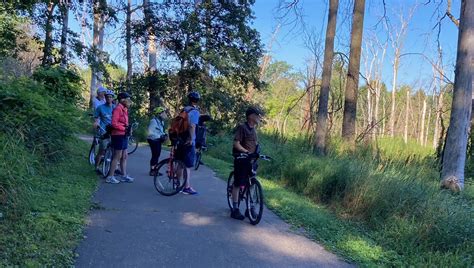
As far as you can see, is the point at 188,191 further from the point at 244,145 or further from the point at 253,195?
the point at 244,145

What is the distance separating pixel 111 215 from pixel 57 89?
19.0 ft

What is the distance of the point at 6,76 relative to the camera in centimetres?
888

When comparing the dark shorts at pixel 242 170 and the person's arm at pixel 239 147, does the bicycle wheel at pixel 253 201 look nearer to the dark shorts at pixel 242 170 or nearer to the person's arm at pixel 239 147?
the dark shorts at pixel 242 170

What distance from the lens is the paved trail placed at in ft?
17.0

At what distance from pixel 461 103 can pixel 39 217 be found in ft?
31.1

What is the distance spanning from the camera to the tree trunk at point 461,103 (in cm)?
1071

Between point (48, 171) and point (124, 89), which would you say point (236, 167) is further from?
point (124, 89)

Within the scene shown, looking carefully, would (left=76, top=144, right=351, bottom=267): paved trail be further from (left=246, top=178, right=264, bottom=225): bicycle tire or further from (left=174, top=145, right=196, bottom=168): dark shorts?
(left=174, top=145, right=196, bottom=168): dark shorts

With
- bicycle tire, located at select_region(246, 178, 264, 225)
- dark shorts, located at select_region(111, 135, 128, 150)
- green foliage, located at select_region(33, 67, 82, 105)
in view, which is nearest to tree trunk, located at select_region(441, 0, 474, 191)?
bicycle tire, located at select_region(246, 178, 264, 225)

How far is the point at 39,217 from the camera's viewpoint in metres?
5.58

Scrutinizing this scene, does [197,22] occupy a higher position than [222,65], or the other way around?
[197,22]

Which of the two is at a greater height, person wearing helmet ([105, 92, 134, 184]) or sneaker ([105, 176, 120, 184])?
person wearing helmet ([105, 92, 134, 184])

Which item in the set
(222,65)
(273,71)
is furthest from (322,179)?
(273,71)

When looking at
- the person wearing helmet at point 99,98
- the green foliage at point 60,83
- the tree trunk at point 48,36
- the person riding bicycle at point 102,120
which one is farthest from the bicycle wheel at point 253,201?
the tree trunk at point 48,36
